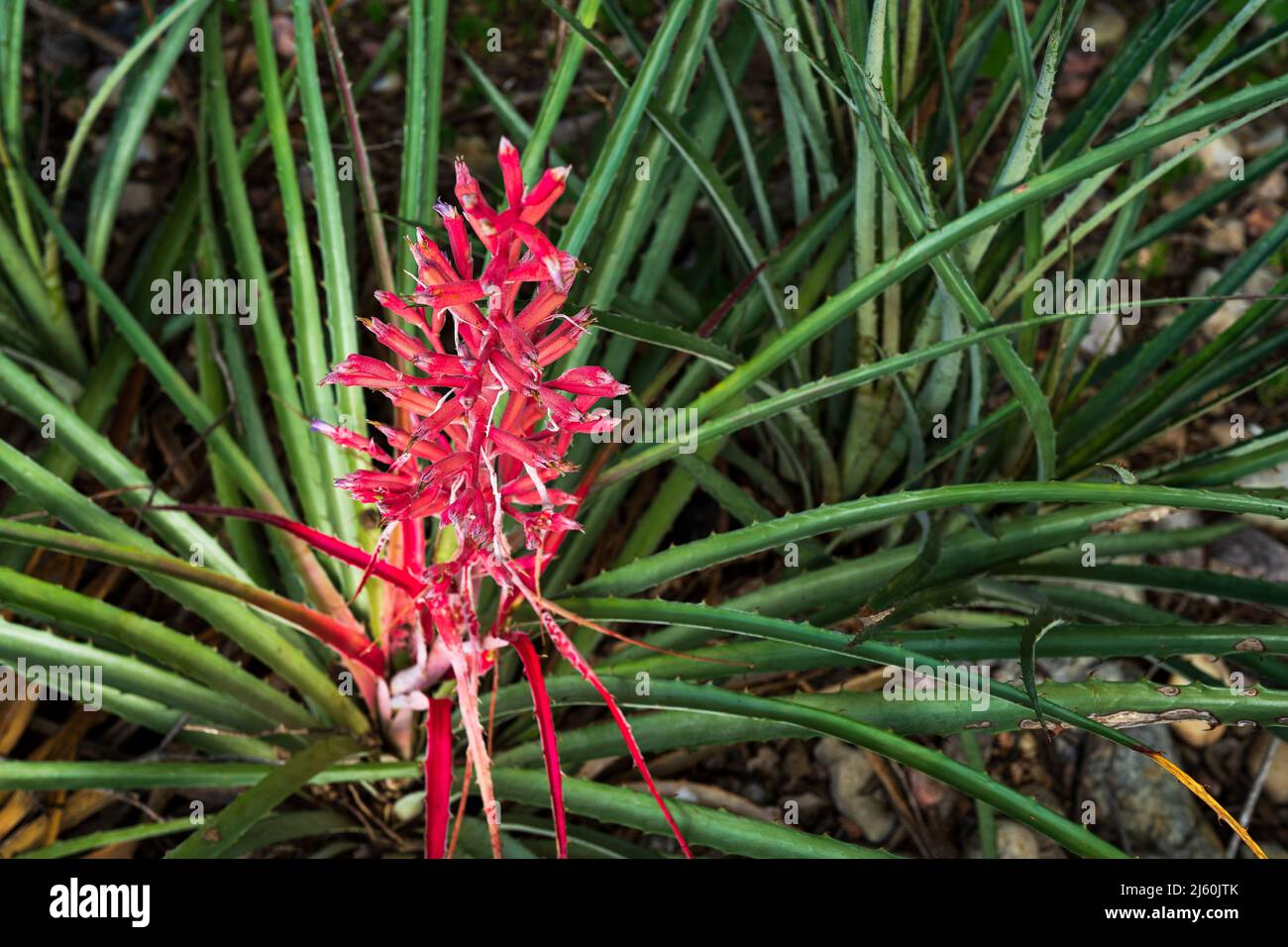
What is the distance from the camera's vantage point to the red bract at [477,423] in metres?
0.86

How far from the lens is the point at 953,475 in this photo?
6.22ft

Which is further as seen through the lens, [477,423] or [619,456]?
[619,456]

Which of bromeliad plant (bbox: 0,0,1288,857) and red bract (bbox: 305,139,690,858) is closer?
red bract (bbox: 305,139,690,858)

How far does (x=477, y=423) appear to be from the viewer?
968mm

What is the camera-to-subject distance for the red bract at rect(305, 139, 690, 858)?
2.84 ft

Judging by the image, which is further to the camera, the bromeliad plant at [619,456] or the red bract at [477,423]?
the bromeliad plant at [619,456]

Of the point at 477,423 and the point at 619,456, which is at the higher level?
the point at 619,456

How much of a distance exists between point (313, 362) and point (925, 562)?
903 millimetres

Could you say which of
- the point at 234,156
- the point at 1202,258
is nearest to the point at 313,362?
the point at 234,156

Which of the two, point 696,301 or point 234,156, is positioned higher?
point 234,156
